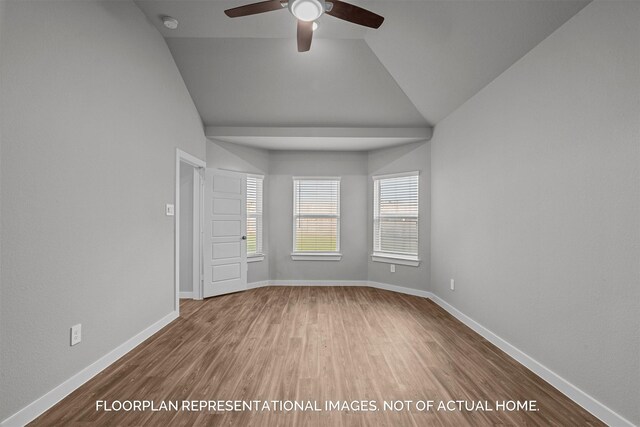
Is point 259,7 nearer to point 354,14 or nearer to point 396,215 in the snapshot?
point 354,14

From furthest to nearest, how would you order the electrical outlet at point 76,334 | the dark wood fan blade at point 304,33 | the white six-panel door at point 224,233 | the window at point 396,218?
the window at point 396,218, the white six-panel door at point 224,233, the dark wood fan blade at point 304,33, the electrical outlet at point 76,334

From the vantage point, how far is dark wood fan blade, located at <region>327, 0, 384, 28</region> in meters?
2.12

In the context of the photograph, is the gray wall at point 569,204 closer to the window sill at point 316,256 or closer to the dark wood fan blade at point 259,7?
the dark wood fan blade at point 259,7

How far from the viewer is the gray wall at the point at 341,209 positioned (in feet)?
18.5

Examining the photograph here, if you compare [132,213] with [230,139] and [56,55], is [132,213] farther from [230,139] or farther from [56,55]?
[230,139]

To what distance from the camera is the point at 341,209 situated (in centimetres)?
567

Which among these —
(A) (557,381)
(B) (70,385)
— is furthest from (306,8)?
(A) (557,381)

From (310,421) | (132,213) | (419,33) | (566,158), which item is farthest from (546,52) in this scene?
(132,213)

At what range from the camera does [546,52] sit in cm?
247

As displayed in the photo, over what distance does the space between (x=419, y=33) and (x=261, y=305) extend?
12.5 feet

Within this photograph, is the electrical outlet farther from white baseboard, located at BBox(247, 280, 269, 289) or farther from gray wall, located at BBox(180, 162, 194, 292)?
white baseboard, located at BBox(247, 280, 269, 289)

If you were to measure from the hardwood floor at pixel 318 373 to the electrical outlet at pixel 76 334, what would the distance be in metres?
0.35

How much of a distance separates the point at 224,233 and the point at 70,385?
9.31 ft

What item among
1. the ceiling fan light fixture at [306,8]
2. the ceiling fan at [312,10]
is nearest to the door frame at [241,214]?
the ceiling fan at [312,10]
